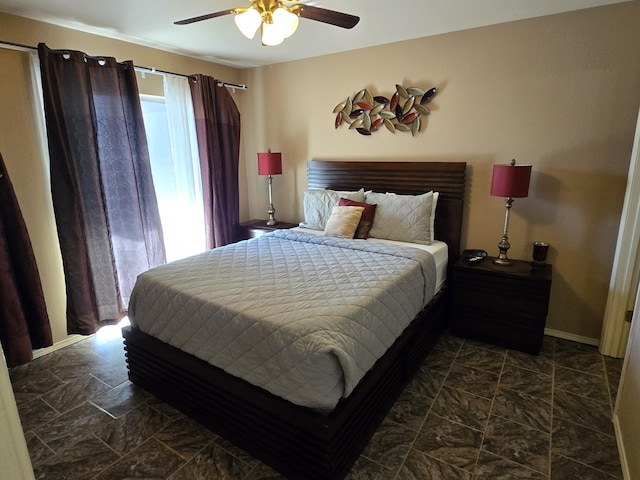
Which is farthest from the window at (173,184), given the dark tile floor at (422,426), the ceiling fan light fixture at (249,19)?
the ceiling fan light fixture at (249,19)

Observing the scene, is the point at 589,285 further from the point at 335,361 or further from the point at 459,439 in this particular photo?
the point at 335,361

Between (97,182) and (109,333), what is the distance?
1283mm

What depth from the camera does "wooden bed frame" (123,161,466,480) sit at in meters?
1.60

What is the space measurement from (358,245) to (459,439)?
4.71 ft

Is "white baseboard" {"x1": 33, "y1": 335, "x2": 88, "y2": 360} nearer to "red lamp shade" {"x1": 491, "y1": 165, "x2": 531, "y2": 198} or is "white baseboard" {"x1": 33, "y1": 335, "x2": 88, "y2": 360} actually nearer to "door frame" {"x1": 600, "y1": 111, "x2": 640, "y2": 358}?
"red lamp shade" {"x1": 491, "y1": 165, "x2": 531, "y2": 198}

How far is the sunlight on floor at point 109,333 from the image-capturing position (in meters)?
3.01

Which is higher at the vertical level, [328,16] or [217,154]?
[328,16]

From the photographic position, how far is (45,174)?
267 cm

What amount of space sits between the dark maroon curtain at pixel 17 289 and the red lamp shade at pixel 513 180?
3.31m

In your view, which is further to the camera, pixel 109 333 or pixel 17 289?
pixel 109 333

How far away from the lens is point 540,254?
2.73 meters

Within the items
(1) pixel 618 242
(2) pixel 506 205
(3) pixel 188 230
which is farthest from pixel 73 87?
(1) pixel 618 242

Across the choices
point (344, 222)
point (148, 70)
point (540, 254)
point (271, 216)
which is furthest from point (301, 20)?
point (540, 254)

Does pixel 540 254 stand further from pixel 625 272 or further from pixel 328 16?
pixel 328 16
